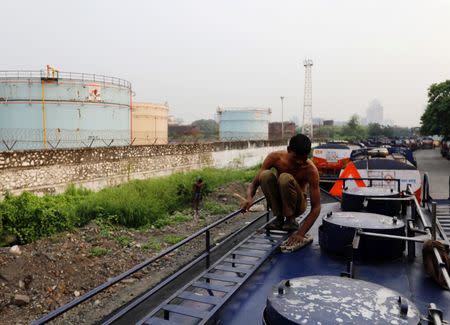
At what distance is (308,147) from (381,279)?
5.11 ft

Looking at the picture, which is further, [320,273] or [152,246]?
[152,246]

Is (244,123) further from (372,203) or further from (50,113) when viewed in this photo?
A: (372,203)

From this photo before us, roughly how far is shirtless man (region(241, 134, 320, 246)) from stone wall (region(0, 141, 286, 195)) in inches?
428

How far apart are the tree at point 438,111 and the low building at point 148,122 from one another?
942 inches

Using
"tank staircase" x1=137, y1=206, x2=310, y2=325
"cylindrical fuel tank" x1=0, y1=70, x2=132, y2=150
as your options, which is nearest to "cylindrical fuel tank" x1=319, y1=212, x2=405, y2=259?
"tank staircase" x1=137, y1=206, x2=310, y2=325

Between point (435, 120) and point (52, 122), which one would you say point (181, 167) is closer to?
point (52, 122)

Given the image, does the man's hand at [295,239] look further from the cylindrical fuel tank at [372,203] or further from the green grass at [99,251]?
the green grass at [99,251]

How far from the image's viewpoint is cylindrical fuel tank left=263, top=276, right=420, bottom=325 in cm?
231

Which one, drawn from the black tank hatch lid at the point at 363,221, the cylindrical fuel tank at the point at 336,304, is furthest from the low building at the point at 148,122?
the cylindrical fuel tank at the point at 336,304

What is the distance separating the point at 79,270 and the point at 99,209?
4.07 meters

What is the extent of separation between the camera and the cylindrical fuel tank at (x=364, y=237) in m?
4.08

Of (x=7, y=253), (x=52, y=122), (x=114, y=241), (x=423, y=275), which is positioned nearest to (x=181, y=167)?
(x=52, y=122)

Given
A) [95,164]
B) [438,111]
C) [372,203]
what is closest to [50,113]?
[95,164]

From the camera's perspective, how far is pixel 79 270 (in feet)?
26.0
